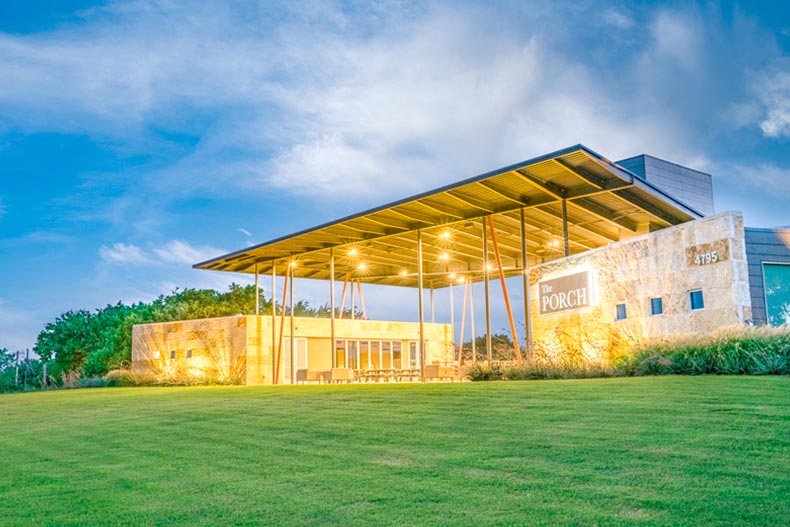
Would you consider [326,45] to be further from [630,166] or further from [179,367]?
[179,367]

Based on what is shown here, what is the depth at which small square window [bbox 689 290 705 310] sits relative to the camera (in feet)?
36.0

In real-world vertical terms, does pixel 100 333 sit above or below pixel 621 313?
above

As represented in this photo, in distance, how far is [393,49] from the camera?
18.2 metres

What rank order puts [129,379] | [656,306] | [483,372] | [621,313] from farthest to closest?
1. [129,379]
2. [483,372]
3. [621,313]
4. [656,306]

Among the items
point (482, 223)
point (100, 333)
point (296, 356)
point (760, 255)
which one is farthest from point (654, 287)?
point (100, 333)

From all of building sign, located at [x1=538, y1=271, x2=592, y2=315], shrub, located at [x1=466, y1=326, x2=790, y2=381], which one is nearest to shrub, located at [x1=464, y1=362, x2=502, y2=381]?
shrub, located at [x1=466, y1=326, x2=790, y2=381]

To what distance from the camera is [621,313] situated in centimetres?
1273

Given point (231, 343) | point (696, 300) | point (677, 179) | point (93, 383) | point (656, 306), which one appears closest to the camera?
point (696, 300)

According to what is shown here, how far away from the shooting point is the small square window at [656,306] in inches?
462

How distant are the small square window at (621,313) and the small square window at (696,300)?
5.15ft

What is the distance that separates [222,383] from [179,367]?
2.97 m

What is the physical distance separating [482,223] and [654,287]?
22.8 feet

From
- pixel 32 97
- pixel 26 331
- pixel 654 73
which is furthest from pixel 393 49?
pixel 26 331

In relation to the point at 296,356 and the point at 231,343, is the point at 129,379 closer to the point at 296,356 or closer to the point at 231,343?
the point at 231,343
